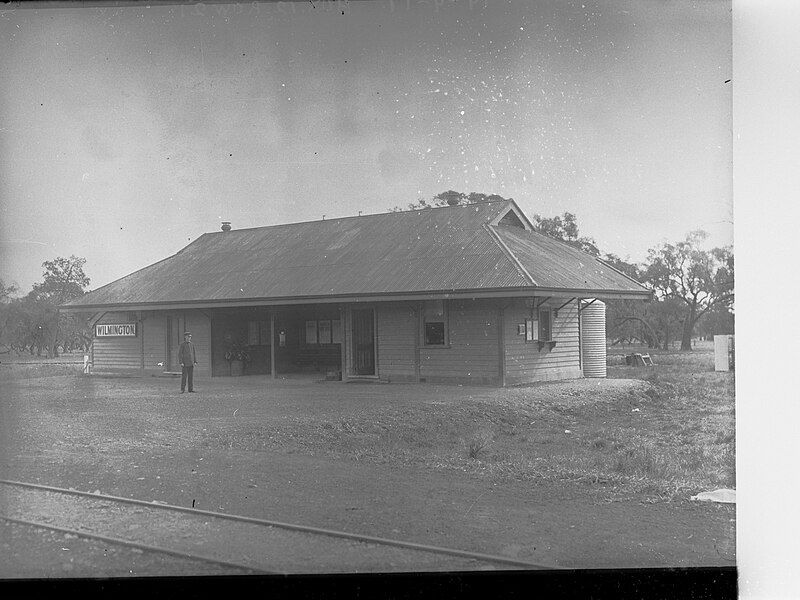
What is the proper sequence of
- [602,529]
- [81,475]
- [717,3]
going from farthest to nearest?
[81,475], [717,3], [602,529]

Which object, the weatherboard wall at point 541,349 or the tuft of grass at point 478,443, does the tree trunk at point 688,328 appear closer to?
the weatherboard wall at point 541,349

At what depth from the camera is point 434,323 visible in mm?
7180

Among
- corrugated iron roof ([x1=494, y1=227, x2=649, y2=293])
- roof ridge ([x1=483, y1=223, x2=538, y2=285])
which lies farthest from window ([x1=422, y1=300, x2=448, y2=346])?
corrugated iron roof ([x1=494, y1=227, x2=649, y2=293])

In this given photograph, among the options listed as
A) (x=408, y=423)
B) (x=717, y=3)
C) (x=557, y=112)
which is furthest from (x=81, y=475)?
(x=717, y=3)

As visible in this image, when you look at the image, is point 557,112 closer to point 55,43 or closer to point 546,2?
point 546,2

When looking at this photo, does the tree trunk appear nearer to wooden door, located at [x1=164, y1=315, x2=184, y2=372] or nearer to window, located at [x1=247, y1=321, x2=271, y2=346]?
window, located at [x1=247, y1=321, x2=271, y2=346]

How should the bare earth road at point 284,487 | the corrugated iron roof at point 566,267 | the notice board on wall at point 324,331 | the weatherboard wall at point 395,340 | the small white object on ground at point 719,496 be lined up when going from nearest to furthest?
the bare earth road at point 284,487
the small white object on ground at point 719,496
the corrugated iron roof at point 566,267
the weatherboard wall at point 395,340
the notice board on wall at point 324,331

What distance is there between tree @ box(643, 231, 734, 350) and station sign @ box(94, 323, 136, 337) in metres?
5.19

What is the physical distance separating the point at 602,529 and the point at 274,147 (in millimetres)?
4517

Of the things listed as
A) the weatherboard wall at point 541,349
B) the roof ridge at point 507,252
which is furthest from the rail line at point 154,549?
the roof ridge at point 507,252

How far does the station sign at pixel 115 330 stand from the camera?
7.65 metres

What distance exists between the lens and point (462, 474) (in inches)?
266

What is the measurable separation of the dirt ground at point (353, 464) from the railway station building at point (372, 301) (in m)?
0.26

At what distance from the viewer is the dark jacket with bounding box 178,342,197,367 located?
7.59m
